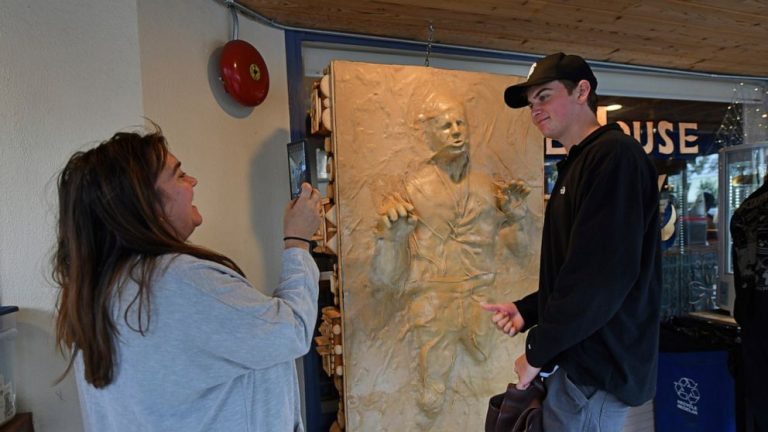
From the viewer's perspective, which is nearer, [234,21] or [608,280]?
[608,280]

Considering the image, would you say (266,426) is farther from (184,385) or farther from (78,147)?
(78,147)

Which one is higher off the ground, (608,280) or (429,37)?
(429,37)

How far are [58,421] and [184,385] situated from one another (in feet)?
3.50

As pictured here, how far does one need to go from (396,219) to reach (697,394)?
179 cm

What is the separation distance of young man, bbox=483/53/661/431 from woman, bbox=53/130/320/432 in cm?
65

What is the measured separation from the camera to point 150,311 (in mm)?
737

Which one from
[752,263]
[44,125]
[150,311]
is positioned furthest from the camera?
[752,263]

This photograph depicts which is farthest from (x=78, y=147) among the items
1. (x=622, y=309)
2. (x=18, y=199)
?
(x=622, y=309)

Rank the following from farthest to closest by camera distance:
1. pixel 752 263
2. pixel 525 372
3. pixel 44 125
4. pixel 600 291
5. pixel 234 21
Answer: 1. pixel 234 21
2. pixel 752 263
3. pixel 44 125
4. pixel 525 372
5. pixel 600 291

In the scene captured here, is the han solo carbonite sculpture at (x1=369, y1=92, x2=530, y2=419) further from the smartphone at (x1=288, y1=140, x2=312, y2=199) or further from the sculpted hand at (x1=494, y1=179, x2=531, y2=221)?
the smartphone at (x1=288, y1=140, x2=312, y2=199)

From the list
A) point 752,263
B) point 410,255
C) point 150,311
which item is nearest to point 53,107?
point 150,311

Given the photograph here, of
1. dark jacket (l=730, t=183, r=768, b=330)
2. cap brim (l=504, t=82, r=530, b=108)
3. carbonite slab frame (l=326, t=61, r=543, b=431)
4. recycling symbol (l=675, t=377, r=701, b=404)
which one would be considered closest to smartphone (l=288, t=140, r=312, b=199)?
carbonite slab frame (l=326, t=61, r=543, b=431)

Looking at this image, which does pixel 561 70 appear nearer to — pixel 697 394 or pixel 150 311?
pixel 150 311

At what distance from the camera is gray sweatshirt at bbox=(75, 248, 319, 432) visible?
2.44 feet
